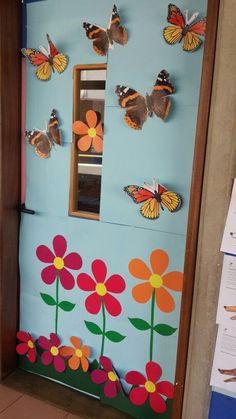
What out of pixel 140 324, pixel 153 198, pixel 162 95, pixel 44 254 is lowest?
pixel 140 324

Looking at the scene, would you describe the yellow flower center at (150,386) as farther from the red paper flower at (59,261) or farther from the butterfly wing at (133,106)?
the butterfly wing at (133,106)

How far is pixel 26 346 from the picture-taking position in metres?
2.08

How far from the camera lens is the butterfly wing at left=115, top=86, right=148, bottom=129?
1538mm

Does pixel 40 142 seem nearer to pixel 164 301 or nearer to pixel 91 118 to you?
pixel 91 118

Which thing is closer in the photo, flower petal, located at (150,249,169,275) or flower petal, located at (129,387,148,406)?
flower petal, located at (150,249,169,275)

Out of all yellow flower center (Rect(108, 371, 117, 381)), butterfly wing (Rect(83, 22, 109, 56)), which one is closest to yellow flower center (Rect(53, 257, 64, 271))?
yellow flower center (Rect(108, 371, 117, 381))

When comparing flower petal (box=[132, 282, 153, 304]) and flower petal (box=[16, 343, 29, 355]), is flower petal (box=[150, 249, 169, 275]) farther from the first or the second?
flower petal (box=[16, 343, 29, 355])

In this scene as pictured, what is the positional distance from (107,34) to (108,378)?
1.65 m

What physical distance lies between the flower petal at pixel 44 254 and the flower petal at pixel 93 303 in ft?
0.96

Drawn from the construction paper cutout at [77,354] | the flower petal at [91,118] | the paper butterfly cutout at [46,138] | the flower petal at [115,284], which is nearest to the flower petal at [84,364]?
the construction paper cutout at [77,354]

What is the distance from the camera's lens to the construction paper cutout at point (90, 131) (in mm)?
1674

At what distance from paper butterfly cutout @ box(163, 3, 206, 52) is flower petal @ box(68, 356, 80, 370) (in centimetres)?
159

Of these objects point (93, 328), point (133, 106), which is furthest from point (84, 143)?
point (93, 328)

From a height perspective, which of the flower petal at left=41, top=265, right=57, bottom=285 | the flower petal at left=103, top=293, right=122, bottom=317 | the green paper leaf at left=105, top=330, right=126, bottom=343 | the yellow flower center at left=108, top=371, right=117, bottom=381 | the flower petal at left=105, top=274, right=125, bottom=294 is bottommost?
the yellow flower center at left=108, top=371, right=117, bottom=381
